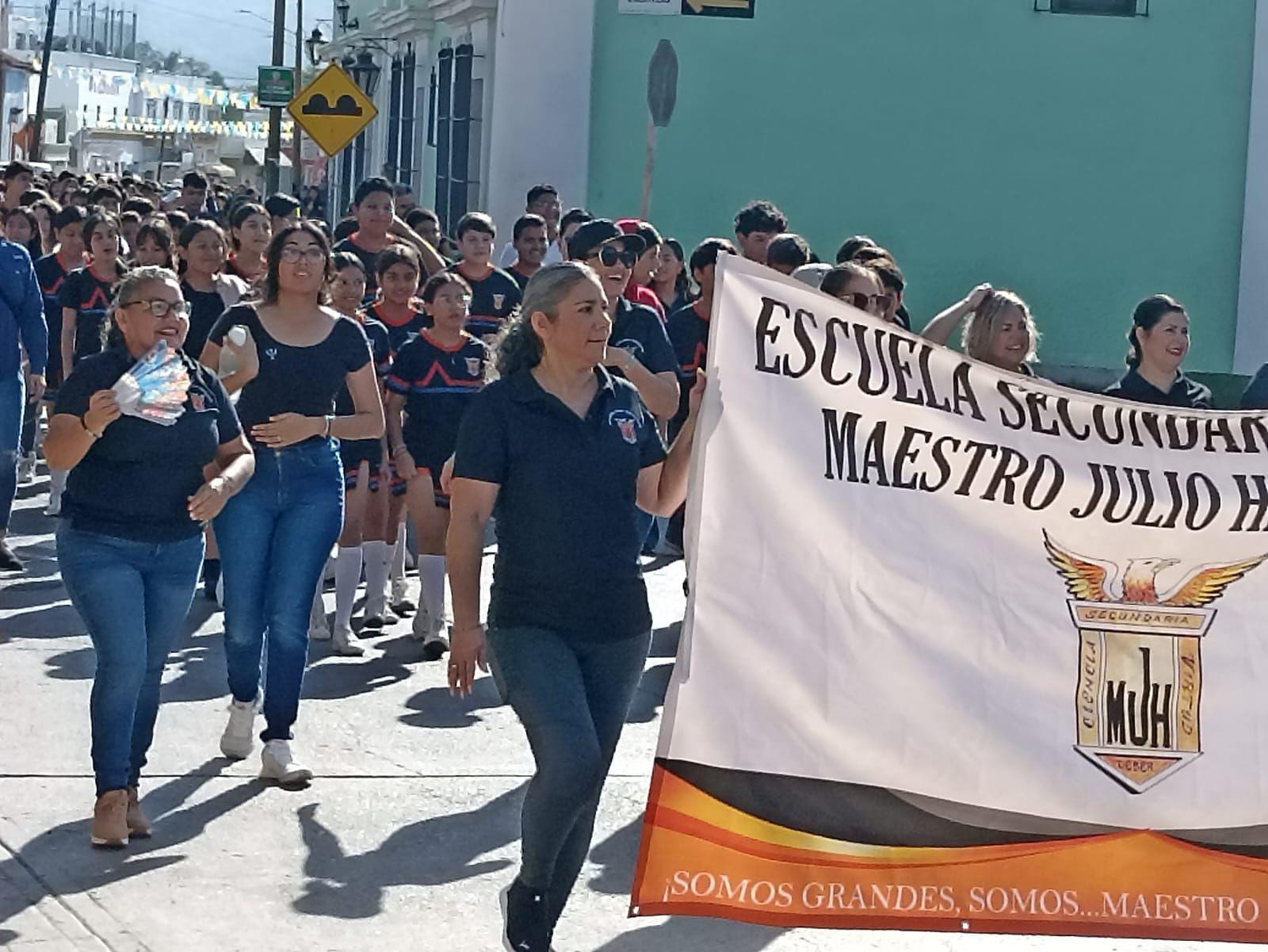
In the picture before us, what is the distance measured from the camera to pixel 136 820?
23.2ft

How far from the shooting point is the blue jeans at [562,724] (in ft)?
18.0

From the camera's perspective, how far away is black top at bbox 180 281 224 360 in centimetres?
1035

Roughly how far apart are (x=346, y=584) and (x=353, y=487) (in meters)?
0.51

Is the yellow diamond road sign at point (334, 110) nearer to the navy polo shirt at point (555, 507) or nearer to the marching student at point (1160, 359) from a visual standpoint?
the marching student at point (1160, 359)

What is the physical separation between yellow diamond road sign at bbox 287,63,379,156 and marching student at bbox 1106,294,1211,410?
1435 centimetres

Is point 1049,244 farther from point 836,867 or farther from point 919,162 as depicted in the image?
point 836,867

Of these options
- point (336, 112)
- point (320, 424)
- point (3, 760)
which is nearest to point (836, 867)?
point (320, 424)

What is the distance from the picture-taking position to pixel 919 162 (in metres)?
24.0

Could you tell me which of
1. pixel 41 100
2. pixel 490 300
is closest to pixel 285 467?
pixel 490 300

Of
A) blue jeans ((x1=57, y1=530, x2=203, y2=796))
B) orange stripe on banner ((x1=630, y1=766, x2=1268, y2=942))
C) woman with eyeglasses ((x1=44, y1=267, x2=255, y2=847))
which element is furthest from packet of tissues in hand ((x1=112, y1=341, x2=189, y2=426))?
orange stripe on banner ((x1=630, y1=766, x2=1268, y2=942))

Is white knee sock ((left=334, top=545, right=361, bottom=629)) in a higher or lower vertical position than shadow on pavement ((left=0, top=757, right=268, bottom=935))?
higher

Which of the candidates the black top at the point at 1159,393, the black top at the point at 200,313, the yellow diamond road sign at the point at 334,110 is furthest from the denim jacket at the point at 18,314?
the yellow diamond road sign at the point at 334,110

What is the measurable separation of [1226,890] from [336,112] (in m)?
17.5

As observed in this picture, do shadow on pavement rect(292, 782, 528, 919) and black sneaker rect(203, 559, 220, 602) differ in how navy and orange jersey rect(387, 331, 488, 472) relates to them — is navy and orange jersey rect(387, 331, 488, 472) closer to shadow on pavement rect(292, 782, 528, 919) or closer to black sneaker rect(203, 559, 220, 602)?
black sneaker rect(203, 559, 220, 602)
